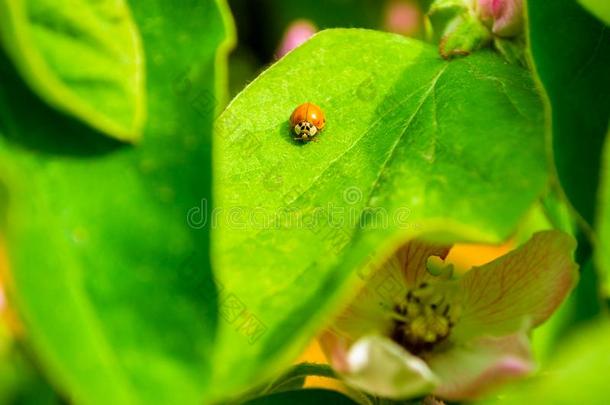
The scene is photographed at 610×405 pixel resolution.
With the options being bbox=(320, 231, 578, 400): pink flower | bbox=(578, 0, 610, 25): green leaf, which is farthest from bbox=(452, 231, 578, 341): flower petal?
bbox=(578, 0, 610, 25): green leaf

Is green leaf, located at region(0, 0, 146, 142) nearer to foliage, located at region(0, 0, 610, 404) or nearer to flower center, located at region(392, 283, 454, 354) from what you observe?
foliage, located at region(0, 0, 610, 404)

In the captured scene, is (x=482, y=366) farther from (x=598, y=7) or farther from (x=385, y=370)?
Answer: (x=598, y=7)

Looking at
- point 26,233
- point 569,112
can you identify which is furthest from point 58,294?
point 569,112

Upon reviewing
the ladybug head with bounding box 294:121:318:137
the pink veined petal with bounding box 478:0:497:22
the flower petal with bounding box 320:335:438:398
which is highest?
the pink veined petal with bounding box 478:0:497:22

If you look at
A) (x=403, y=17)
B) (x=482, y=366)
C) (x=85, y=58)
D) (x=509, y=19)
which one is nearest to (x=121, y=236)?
(x=85, y=58)

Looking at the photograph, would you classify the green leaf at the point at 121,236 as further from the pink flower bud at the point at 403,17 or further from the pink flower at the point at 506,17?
the pink flower bud at the point at 403,17

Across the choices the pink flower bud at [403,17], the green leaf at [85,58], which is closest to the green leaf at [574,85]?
the green leaf at [85,58]
